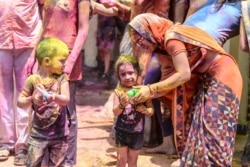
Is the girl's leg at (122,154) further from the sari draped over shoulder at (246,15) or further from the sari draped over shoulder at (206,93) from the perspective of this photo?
the sari draped over shoulder at (246,15)

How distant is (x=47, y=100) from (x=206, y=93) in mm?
1040

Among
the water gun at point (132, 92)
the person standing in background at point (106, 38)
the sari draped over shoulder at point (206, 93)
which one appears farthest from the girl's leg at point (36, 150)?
the person standing in background at point (106, 38)

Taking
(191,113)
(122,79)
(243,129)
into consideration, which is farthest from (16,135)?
(243,129)

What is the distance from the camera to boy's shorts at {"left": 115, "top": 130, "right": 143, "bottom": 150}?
14.4ft

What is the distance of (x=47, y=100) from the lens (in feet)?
12.8

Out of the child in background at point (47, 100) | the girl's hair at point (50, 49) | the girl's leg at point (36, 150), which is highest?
the girl's hair at point (50, 49)

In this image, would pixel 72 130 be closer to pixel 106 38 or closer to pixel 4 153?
pixel 4 153

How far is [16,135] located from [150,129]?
4.23 ft

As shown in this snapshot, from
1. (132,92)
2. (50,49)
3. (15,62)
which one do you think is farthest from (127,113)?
(15,62)

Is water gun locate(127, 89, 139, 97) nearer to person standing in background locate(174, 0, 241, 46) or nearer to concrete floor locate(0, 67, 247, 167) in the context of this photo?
person standing in background locate(174, 0, 241, 46)

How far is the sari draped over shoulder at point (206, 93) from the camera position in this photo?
3.88 meters

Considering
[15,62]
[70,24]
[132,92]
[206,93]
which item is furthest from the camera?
[15,62]

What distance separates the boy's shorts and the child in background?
17.9 inches

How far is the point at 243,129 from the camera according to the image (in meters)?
6.64
